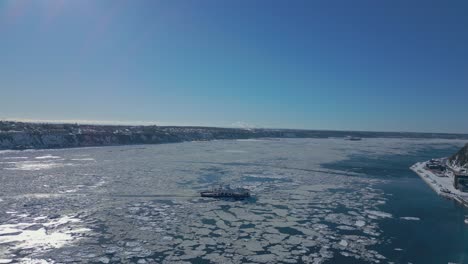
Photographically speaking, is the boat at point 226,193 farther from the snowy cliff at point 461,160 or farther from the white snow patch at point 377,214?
the snowy cliff at point 461,160

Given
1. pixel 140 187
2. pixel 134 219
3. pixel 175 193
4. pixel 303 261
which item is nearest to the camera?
pixel 303 261

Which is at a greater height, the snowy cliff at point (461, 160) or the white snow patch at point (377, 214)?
the snowy cliff at point (461, 160)

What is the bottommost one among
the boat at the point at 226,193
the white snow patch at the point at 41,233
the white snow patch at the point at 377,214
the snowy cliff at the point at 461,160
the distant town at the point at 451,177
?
the white snow patch at the point at 41,233

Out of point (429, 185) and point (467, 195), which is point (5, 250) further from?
point (429, 185)

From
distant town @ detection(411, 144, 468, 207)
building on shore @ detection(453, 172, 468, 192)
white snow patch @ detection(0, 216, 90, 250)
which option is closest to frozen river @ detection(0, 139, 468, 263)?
white snow patch @ detection(0, 216, 90, 250)

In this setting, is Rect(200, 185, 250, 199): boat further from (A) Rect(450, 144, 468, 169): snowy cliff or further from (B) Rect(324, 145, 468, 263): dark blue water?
(A) Rect(450, 144, 468, 169): snowy cliff

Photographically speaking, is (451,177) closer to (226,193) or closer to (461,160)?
(461,160)

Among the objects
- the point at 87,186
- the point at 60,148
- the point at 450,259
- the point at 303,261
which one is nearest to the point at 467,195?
the point at 450,259

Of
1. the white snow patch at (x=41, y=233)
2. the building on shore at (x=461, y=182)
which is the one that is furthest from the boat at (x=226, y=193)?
the building on shore at (x=461, y=182)
